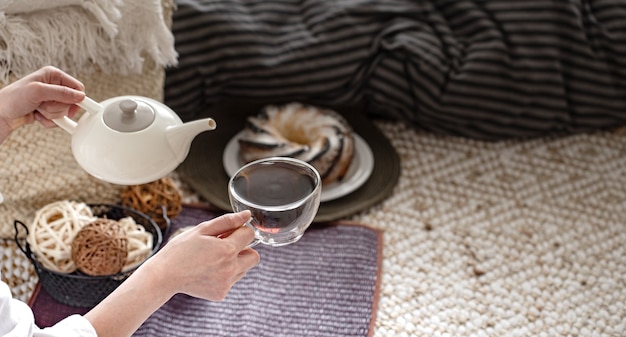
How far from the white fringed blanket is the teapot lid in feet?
0.95

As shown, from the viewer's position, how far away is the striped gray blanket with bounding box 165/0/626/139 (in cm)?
181

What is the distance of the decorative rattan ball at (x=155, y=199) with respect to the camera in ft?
4.96

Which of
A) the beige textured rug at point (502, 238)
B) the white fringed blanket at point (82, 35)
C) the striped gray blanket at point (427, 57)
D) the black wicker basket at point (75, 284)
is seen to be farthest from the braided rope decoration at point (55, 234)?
the striped gray blanket at point (427, 57)

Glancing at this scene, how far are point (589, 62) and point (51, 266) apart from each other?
1.29m

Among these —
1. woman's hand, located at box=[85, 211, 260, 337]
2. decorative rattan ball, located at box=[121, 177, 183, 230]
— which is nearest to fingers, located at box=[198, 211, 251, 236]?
woman's hand, located at box=[85, 211, 260, 337]

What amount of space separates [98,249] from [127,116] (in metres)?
0.30

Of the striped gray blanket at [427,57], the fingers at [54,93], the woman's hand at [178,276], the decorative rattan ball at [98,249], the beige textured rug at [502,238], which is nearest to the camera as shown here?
the woman's hand at [178,276]

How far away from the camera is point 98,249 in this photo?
1.30 meters

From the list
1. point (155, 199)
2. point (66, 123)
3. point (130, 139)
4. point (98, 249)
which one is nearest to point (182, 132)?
point (130, 139)

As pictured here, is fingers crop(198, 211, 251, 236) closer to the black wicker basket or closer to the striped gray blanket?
the black wicker basket

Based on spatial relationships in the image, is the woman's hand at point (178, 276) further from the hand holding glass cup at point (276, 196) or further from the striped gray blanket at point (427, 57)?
the striped gray blanket at point (427, 57)

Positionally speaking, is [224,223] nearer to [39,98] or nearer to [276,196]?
[276,196]

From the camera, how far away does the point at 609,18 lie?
5.99 ft

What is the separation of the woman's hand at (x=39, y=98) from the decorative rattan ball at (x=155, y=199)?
1.22ft
